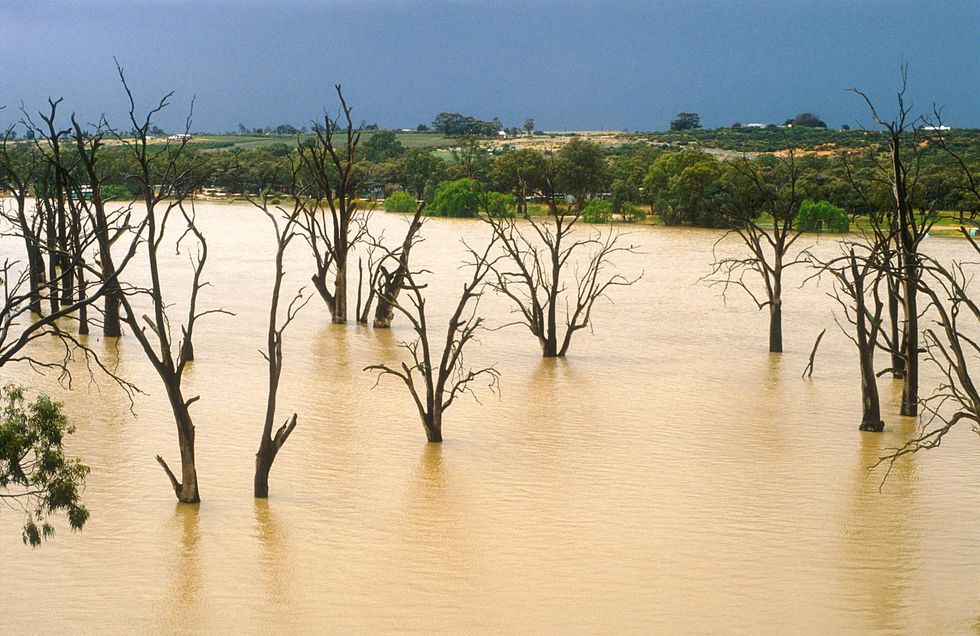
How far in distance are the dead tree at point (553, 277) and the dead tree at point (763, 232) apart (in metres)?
2.53

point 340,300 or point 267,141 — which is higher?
point 267,141

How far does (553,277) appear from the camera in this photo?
2336cm

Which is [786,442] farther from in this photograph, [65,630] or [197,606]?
[65,630]

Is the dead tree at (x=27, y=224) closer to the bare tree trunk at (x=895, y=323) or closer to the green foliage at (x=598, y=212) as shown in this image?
the bare tree trunk at (x=895, y=323)

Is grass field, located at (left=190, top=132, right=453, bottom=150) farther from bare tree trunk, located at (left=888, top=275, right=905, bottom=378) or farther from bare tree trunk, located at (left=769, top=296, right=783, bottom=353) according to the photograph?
bare tree trunk, located at (left=888, top=275, right=905, bottom=378)

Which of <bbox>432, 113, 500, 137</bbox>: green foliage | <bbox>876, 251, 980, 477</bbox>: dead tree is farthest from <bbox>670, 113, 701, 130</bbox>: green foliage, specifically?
<bbox>876, 251, 980, 477</bbox>: dead tree

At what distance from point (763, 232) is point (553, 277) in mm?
4918

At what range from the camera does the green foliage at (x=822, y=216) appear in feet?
161

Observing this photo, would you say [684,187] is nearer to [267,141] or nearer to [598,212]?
[598,212]

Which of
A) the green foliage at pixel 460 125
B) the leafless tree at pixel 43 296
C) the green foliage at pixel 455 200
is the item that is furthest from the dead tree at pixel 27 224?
the green foliage at pixel 460 125

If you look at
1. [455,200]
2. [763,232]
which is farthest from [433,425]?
[455,200]

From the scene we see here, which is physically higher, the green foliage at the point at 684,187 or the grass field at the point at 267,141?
the grass field at the point at 267,141

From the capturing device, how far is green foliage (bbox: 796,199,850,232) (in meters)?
49.1

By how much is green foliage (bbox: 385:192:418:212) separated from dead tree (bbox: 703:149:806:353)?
19.2m
